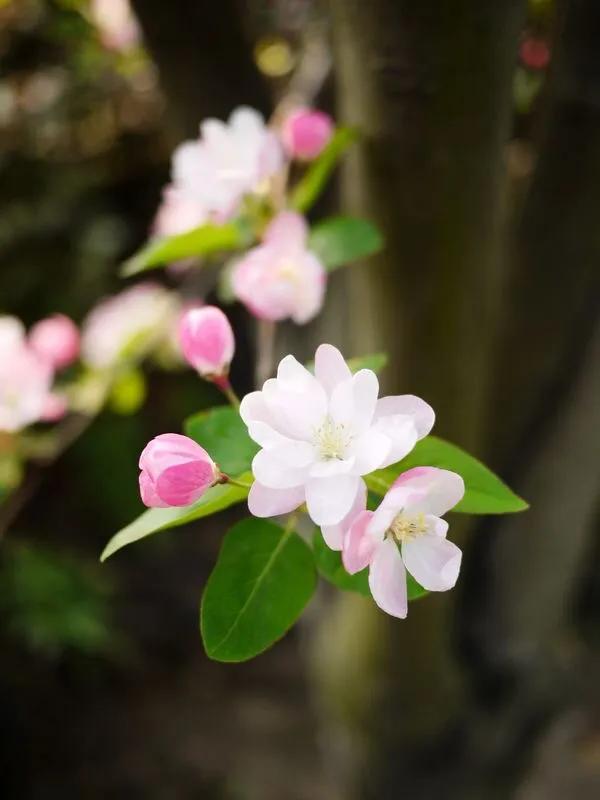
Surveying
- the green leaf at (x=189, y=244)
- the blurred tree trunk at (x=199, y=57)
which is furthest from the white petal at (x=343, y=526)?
the blurred tree trunk at (x=199, y=57)

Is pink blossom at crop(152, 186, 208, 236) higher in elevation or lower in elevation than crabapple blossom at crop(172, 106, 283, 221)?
lower

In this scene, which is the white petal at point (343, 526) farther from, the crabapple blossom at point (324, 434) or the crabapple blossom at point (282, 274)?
the crabapple blossom at point (282, 274)

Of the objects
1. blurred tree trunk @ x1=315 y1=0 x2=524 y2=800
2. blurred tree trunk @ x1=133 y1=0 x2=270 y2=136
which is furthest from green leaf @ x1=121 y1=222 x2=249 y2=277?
blurred tree trunk @ x1=133 y1=0 x2=270 y2=136

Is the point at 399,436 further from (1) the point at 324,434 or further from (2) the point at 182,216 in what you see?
(2) the point at 182,216

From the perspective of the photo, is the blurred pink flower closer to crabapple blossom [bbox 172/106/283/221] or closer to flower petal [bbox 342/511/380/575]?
crabapple blossom [bbox 172/106/283/221]

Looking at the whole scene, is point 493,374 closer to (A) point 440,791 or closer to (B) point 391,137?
(B) point 391,137
